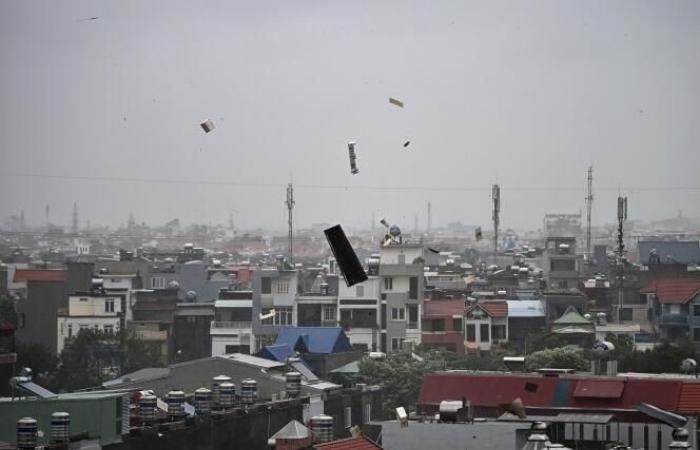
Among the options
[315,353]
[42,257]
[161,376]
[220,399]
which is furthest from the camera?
[42,257]

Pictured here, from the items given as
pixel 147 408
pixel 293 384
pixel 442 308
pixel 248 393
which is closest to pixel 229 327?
pixel 442 308

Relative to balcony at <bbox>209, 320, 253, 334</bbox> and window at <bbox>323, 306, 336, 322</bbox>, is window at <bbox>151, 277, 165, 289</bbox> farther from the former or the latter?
window at <bbox>323, 306, 336, 322</bbox>

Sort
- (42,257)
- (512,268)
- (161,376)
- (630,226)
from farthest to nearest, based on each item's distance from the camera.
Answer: (630,226) < (42,257) < (512,268) < (161,376)

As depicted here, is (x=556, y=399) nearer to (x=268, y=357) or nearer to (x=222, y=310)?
(x=268, y=357)

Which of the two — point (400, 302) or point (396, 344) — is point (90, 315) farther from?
point (400, 302)

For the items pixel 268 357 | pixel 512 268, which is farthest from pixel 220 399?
pixel 512 268

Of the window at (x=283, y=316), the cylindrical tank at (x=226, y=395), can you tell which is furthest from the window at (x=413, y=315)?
the cylindrical tank at (x=226, y=395)

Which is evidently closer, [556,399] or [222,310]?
[556,399]
